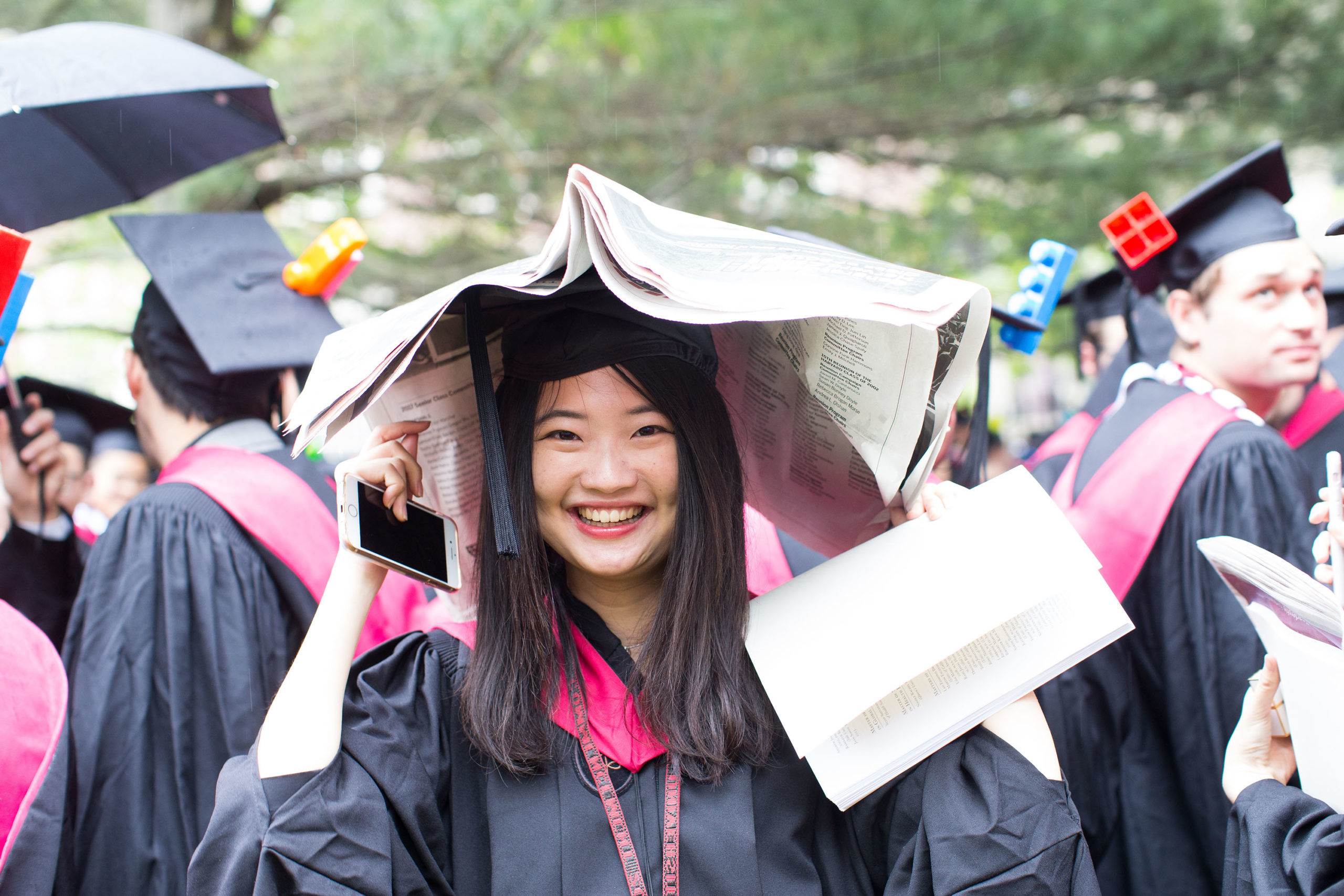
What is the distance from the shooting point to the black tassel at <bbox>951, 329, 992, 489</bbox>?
2.76 meters

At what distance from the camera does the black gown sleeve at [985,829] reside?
155 centimetres

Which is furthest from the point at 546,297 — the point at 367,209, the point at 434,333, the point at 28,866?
the point at 367,209

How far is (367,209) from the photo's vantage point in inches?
266

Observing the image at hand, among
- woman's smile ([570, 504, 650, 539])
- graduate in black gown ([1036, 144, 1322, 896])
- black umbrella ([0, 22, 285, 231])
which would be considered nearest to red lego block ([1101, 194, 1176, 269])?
graduate in black gown ([1036, 144, 1322, 896])

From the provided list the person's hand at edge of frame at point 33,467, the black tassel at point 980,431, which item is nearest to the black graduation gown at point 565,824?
the black tassel at point 980,431

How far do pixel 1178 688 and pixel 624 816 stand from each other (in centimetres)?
174

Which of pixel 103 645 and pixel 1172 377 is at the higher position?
pixel 1172 377

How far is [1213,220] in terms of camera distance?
306 cm

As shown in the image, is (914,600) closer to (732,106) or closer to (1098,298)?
(1098,298)

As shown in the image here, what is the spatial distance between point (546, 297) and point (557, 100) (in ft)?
15.7

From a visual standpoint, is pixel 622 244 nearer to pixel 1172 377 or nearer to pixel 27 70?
pixel 27 70

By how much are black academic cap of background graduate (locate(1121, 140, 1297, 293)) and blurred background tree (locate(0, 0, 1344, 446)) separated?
10.1ft

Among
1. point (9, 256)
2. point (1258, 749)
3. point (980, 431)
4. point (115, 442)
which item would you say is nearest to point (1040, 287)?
point (980, 431)

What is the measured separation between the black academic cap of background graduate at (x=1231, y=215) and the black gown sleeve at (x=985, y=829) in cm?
197
